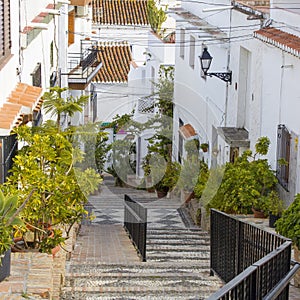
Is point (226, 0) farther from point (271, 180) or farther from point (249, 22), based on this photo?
point (271, 180)

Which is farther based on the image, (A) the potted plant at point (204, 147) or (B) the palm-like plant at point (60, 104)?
(A) the potted plant at point (204, 147)

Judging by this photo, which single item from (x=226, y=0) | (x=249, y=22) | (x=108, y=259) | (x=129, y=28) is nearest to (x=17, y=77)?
(x=108, y=259)

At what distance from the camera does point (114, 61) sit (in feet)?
126

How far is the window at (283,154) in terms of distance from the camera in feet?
51.6

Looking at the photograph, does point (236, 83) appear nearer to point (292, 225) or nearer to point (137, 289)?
point (292, 225)

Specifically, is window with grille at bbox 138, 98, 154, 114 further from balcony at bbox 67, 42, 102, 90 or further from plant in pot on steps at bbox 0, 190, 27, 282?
plant in pot on steps at bbox 0, 190, 27, 282

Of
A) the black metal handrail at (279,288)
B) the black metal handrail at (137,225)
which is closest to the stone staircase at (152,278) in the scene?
Answer: the black metal handrail at (137,225)

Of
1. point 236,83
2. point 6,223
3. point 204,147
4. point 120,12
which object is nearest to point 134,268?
point 6,223

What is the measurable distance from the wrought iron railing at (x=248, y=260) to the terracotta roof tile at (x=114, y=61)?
26.1m

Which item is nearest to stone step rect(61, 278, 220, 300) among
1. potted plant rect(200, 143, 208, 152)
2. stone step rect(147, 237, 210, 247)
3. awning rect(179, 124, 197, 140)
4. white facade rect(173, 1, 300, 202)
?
stone step rect(147, 237, 210, 247)

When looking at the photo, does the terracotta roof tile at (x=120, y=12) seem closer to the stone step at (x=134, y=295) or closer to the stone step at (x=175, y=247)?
the stone step at (x=175, y=247)

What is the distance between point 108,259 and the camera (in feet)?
43.0

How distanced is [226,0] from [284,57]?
650 centimetres

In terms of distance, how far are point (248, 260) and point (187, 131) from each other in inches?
648
